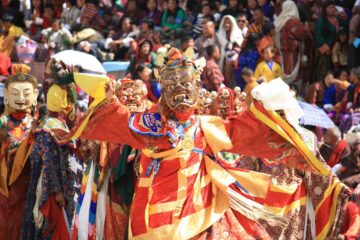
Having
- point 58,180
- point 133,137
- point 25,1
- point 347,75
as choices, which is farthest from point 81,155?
point 25,1

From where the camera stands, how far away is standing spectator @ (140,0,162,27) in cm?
1686

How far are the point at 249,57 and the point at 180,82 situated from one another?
6.78 meters

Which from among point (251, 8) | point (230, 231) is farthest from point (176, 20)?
point (230, 231)

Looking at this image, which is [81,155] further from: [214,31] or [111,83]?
[214,31]

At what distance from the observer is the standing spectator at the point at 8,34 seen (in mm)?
16609

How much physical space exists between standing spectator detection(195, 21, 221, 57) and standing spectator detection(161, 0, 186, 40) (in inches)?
37.2

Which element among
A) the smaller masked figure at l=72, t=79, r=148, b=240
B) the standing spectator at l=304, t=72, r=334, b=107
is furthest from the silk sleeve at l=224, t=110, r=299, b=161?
the standing spectator at l=304, t=72, r=334, b=107

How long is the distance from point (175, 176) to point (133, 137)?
426mm

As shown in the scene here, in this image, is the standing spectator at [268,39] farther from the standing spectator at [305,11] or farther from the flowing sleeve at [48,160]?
the flowing sleeve at [48,160]

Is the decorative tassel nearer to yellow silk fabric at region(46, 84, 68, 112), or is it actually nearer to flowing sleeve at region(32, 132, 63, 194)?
flowing sleeve at region(32, 132, 63, 194)

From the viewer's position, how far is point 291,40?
1495 cm

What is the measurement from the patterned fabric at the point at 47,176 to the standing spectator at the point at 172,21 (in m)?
6.53

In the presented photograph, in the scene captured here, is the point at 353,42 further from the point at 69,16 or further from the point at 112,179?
the point at 112,179

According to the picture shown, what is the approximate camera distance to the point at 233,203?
8008 millimetres
